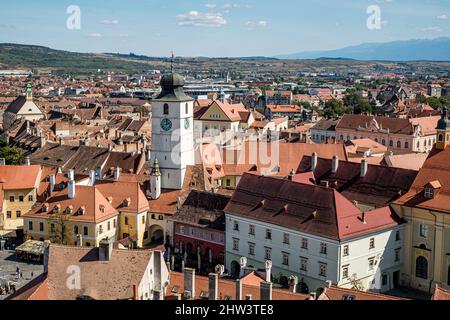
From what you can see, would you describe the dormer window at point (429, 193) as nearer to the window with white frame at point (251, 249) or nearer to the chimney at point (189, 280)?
the window with white frame at point (251, 249)

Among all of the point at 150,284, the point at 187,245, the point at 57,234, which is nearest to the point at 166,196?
the point at 187,245

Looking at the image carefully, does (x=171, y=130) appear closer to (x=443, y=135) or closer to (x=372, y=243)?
(x=372, y=243)

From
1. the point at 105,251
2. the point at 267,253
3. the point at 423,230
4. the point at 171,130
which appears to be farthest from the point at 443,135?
the point at 105,251

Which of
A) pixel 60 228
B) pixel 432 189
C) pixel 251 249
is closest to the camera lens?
pixel 432 189

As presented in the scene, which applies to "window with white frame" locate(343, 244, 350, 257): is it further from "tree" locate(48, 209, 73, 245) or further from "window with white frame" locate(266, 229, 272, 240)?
"tree" locate(48, 209, 73, 245)

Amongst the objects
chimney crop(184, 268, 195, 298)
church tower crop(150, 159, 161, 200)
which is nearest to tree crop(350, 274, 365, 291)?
chimney crop(184, 268, 195, 298)

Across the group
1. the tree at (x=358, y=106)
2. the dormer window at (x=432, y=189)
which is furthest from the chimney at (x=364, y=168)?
the tree at (x=358, y=106)

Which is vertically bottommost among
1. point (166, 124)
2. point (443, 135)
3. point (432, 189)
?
point (432, 189)
